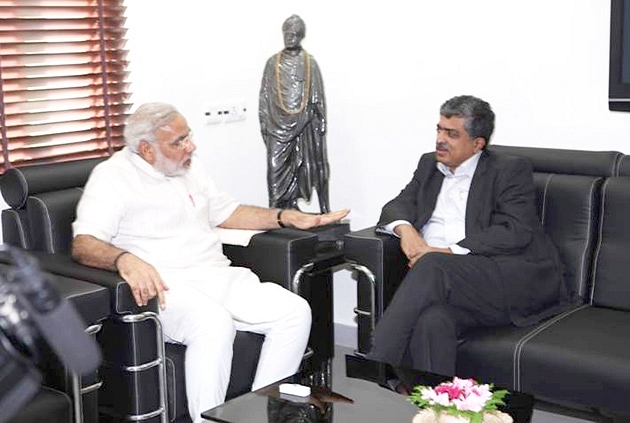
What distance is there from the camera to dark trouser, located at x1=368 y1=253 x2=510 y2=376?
10.8ft

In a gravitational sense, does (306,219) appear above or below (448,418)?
above

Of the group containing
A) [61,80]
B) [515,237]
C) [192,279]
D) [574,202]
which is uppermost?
[61,80]

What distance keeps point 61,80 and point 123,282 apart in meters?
1.21

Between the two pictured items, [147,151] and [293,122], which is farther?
[293,122]

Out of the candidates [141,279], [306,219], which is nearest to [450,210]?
[306,219]

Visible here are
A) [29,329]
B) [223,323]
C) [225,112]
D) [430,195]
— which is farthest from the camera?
[225,112]

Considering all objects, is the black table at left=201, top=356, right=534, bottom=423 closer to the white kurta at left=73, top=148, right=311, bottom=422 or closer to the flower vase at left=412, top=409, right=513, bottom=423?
the flower vase at left=412, top=409, right=513, bottom=423

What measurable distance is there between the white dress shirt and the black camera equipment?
2.84 meters

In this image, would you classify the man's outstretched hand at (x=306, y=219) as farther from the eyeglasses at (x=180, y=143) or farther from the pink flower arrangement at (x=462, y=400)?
the pink flower arrangement at (x=462, y=400)

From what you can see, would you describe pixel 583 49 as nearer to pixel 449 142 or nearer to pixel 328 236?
pixel 449 142

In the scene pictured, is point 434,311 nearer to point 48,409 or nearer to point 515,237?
point 515,237

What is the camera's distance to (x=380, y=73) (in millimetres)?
4438

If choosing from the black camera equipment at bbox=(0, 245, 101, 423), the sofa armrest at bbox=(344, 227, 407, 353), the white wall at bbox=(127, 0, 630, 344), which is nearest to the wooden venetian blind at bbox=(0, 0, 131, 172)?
the white wall at bbox=(127, 0, 630, 344)

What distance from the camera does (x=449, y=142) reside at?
370 centimetres
